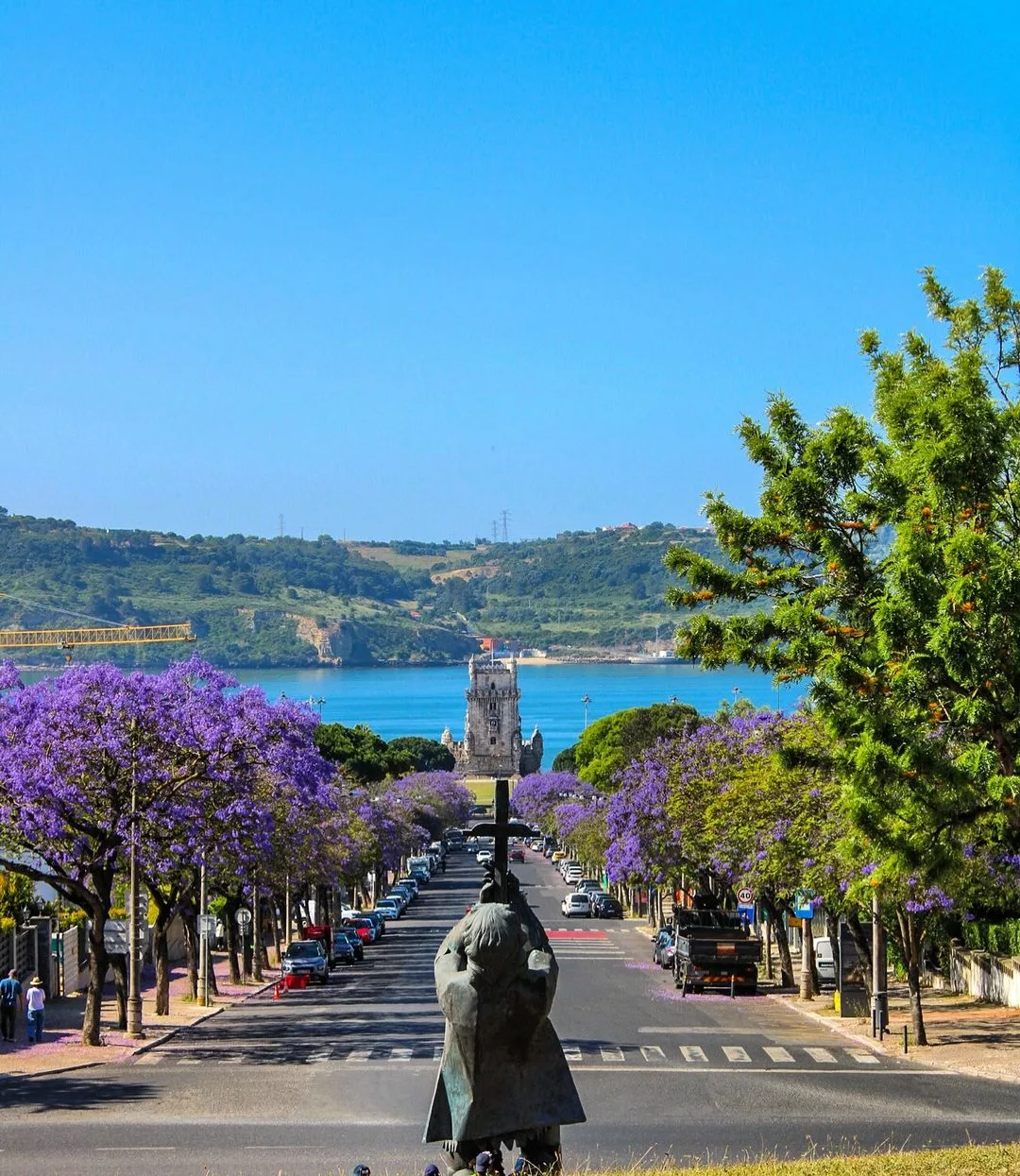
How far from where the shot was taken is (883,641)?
77.3 ft

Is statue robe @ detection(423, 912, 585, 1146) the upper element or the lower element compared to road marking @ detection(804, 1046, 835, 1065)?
upper

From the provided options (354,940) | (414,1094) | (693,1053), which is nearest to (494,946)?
(414,1094)

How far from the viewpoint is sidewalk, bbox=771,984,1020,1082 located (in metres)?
33.1

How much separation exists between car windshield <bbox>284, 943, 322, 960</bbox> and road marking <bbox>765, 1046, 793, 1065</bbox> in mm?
18151

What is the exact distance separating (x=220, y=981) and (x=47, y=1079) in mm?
21875

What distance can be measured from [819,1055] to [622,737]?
83951mm

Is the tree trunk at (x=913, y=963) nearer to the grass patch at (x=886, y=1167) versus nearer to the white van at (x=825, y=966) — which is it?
the white van at (x=825, y=966)

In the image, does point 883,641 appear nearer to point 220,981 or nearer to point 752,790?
point 752,790

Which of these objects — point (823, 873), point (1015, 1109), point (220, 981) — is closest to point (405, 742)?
point (220, 981)

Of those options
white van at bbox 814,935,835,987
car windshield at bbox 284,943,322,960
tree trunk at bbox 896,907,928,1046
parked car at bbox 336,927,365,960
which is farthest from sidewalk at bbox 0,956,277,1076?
white van at bbox 814,935,835,987

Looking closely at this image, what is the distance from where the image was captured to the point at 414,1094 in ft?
95.9

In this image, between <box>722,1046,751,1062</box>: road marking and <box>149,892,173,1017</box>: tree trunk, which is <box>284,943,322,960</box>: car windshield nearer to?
<box>149,892,173,1017</box>: tree trunk

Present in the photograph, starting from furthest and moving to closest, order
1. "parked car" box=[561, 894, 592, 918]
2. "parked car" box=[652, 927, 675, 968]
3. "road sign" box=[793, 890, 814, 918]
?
"parked car" box=[561, 894, 592, 918]
"parked car" box=[652, 927, 675, 968]
"road sign" box=[793, 890, 814, 918]

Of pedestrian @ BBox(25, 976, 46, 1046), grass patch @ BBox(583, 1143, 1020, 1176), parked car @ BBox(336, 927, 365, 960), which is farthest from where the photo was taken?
parked car @ BBox(336, 927, 365, 960)
